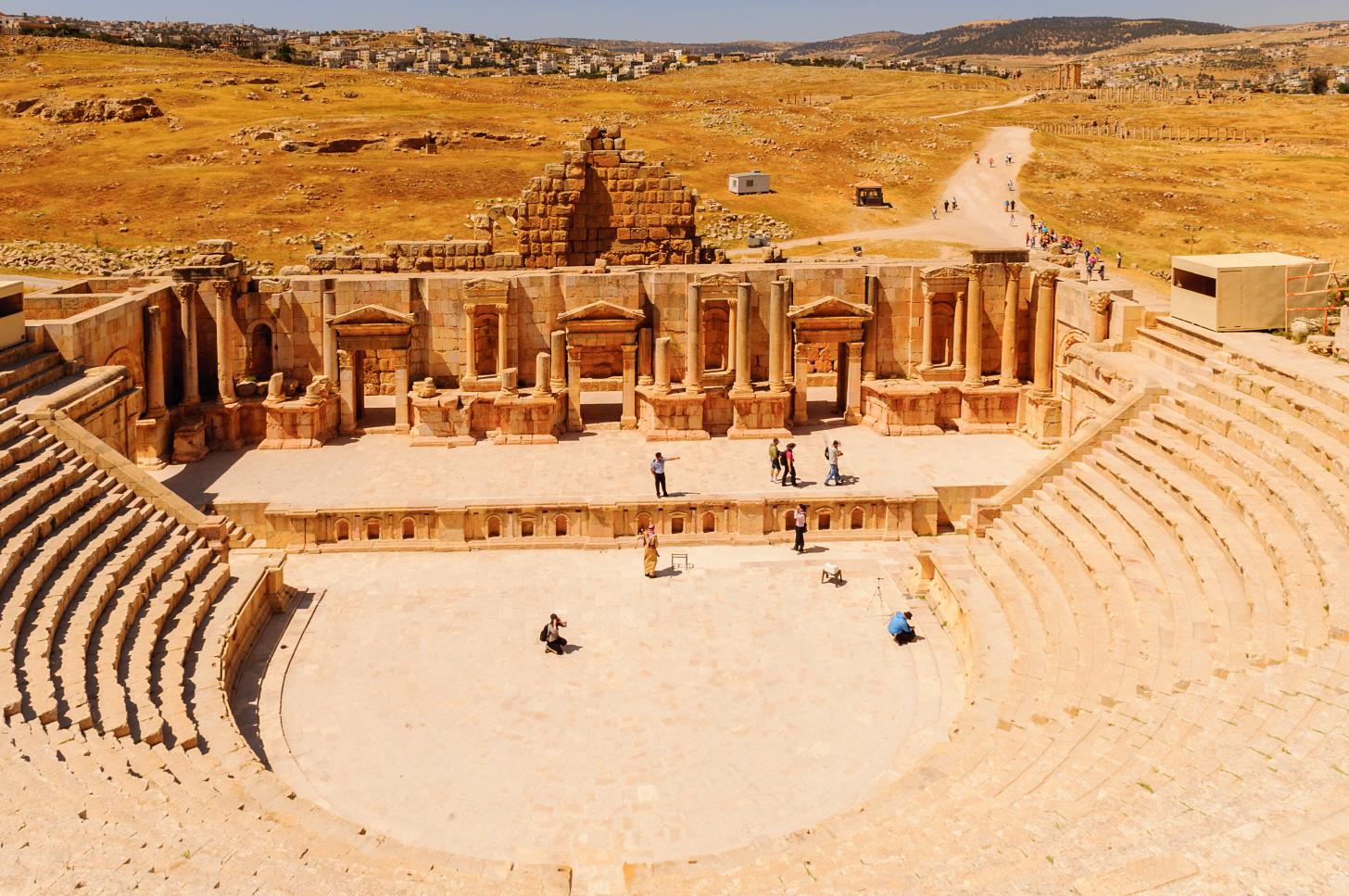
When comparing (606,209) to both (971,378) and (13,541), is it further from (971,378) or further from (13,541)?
(13,541)

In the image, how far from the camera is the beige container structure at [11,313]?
957 inches

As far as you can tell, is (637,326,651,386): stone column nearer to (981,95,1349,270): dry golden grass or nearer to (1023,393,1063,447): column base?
(1023,393,1063,447): column base

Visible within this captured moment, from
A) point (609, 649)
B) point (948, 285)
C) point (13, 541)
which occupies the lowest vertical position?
point (609, 649)

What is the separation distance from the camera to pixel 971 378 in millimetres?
31047

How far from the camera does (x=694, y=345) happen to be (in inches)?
1207

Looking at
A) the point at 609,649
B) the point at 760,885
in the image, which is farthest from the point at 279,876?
the point at 609,649

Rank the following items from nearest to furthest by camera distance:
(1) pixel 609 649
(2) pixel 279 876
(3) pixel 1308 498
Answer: (2) pixel 279 876
(3) pixel 1308 498
(1) pixel 609 649

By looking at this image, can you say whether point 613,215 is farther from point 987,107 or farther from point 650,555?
point 987,107

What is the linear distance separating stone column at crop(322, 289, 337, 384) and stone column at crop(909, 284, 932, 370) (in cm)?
1495

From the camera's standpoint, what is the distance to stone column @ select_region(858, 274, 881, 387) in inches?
1247

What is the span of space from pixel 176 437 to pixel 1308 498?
23.6m

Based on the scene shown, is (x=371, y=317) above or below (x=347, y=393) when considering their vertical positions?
above

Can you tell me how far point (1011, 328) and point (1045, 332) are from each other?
35.6 inches

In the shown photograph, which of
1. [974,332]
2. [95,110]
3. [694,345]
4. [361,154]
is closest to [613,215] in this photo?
[694,345]
